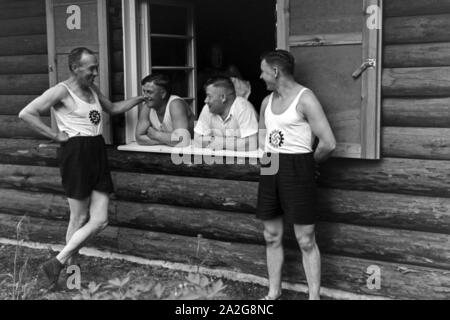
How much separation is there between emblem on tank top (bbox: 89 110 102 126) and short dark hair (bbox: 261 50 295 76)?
1501 millimetres

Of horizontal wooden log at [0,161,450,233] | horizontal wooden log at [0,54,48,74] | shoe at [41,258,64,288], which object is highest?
horizontal wooden log at [0,54,48,74]

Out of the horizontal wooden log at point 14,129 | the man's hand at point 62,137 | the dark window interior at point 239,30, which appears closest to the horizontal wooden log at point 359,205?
the man's hand at point 62,137

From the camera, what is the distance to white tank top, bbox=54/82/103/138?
5035 mm

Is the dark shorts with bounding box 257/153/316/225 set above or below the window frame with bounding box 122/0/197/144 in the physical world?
below

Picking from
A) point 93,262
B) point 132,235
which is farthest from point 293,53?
point 93,262

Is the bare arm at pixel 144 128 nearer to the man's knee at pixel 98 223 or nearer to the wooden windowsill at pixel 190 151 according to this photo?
the wooden windowsill at pixel 190 151

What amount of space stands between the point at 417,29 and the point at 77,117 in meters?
2.66

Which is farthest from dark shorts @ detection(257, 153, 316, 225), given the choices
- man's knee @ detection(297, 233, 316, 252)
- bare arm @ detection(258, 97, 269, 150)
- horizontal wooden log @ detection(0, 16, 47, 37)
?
horizontal wooden log @ detection(0, 16, 47, 37)

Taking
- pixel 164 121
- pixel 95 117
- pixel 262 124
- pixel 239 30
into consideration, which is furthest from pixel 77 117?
pixel 239 30

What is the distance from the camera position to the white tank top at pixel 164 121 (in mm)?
5598

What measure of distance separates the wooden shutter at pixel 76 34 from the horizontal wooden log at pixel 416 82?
2.52 meters

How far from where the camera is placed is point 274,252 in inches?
186

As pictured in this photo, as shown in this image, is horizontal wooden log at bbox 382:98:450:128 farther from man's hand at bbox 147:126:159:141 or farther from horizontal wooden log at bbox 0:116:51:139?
horizontal wooden log at bbox 0:116:51:139

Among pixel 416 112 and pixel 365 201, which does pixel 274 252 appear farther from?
pixel 416 112
